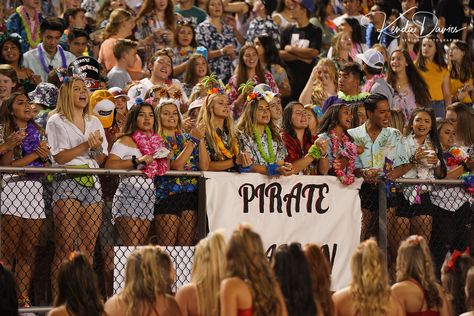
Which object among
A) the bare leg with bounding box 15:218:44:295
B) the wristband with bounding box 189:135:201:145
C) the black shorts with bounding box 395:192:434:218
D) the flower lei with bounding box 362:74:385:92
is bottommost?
the bare leg with bounding box 15:218:44:295

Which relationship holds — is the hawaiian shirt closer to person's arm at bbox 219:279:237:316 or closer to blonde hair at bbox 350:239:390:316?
blonde hair at bbox 350:239:390:316

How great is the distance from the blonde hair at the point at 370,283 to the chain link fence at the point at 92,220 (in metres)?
2.11

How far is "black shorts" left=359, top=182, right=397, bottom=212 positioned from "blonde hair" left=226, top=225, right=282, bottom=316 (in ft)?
12.0

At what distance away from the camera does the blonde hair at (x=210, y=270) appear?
8484 mm

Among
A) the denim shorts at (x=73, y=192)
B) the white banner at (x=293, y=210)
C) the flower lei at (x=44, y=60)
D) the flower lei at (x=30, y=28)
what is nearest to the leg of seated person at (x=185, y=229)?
the white banner at (x=293, y=210)

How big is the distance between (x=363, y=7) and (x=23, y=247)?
8.43 m

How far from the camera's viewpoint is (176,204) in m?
10.9

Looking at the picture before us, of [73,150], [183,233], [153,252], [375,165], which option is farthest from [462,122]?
[153,252]

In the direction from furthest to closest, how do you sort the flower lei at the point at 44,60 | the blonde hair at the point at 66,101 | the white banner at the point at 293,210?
1. the flower lei at the point at 44,60
2. the white banner at the point at 293,210
3. the blonde hair at the point at 66,101

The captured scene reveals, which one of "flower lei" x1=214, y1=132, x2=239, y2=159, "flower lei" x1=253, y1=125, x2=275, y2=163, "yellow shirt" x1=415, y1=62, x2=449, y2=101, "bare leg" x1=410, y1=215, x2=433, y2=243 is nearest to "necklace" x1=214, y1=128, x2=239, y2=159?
"flower lei" x1=214, y1=132, x2=239, y2=159

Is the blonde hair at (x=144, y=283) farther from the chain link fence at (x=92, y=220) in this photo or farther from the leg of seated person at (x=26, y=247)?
the leg of seated person at (x=26, y=247)

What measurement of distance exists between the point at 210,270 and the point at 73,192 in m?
2.35

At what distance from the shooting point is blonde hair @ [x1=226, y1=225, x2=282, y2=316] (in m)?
8.09

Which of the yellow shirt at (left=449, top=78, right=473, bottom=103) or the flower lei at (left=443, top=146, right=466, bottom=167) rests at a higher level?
the yellow shirt at (left=449, top=78, right=473, bottom=103)
